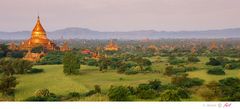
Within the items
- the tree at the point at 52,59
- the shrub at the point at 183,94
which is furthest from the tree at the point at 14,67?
the shrub at the point at 183,94

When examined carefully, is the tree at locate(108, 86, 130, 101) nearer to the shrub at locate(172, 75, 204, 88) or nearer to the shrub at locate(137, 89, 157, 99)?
the shrub at locate(137, 89, 157, 99)

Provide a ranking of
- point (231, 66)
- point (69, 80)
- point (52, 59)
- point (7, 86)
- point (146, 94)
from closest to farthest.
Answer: point (146, 94)
point (7, 86)
point (69, 80)
point (231, 66)
point (52, 59)

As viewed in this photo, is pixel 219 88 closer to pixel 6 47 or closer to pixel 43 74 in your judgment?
pixel 43 74

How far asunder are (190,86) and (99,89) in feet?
5.34

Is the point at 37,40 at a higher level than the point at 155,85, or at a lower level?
higher

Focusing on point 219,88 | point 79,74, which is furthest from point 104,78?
point 219,88

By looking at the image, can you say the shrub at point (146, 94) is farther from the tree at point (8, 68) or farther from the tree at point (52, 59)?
the tree at point (52, 59)

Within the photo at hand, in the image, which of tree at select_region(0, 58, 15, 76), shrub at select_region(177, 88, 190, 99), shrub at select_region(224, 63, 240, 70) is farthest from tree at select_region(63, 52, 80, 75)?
shrub at select_region(224, 63, 240, 70)

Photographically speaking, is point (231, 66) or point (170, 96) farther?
point (231, 66)

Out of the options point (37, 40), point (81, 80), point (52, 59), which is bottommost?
point (81, 80)

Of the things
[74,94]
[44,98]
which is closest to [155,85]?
[74,94]

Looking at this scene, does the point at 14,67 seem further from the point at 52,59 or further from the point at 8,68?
the point at 52,59

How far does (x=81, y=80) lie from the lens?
21.8 feet

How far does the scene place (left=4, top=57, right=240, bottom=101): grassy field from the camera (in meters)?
5.67
